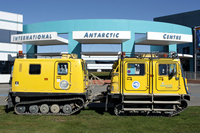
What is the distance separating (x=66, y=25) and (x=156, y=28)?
493 inches

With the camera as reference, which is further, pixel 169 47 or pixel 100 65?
pixel 100 65

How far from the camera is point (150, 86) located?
8.23 meters

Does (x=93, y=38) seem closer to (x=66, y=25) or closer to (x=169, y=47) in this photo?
(x=66, y=25)

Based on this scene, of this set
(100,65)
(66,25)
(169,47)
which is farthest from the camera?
(100,65)

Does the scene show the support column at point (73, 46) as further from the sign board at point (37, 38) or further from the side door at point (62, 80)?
the side door at point (62, 80)

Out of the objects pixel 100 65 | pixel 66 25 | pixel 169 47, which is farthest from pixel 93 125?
pixel 100 65

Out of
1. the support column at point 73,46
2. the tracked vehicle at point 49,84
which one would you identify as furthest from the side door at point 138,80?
the support column at point 73,46

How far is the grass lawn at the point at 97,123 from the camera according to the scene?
673cm

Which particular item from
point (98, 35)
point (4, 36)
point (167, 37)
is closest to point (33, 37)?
point (4, 36)

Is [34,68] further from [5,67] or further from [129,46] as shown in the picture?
[5,67]

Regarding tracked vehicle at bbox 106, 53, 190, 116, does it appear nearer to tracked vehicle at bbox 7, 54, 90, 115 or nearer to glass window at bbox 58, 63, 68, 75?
tracked vehicle at bbox 7, 54, 90, 115

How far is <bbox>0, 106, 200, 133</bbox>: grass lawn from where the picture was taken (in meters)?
6.73

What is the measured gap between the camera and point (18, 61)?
863 cm

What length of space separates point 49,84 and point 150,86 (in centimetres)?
438
